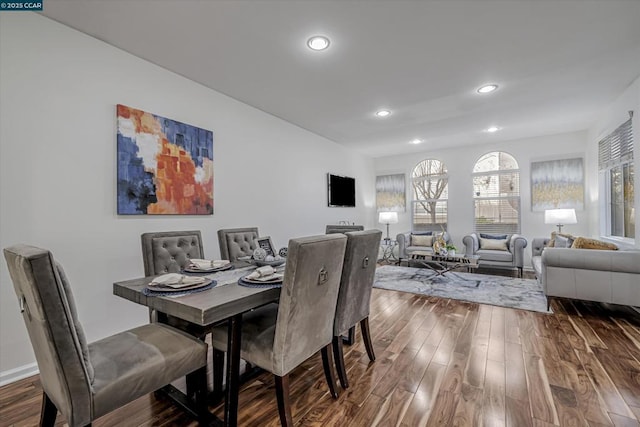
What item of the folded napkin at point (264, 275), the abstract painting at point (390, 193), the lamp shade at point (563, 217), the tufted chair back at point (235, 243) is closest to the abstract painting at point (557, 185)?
the lamp shade at point (563, 217)

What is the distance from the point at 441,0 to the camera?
1.95 m

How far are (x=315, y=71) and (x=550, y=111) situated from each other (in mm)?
3556

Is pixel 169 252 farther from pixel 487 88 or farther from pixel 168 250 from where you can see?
pixel 487 88

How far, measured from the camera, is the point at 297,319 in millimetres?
1410

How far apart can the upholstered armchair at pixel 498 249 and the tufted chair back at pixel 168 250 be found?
4.82m

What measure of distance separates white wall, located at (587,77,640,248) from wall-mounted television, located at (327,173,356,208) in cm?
406

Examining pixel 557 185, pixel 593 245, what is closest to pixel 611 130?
pixel 557 185

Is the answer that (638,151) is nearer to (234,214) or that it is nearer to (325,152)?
(325,152)

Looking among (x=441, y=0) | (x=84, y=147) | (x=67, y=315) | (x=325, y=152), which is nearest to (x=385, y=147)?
(x=325, y=152)

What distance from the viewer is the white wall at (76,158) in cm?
→ 196

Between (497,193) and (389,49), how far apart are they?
4.74 meters

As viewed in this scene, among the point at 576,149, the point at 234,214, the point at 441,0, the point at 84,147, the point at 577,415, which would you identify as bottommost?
the point at 577,415

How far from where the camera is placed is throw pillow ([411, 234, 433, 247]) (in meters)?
5.88

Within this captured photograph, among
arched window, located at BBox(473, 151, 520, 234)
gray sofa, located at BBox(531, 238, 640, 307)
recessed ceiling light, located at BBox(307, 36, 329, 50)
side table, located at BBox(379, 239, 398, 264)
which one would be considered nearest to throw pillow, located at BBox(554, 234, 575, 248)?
gray sofa, located at BBox(531, 238, 640, 307)
